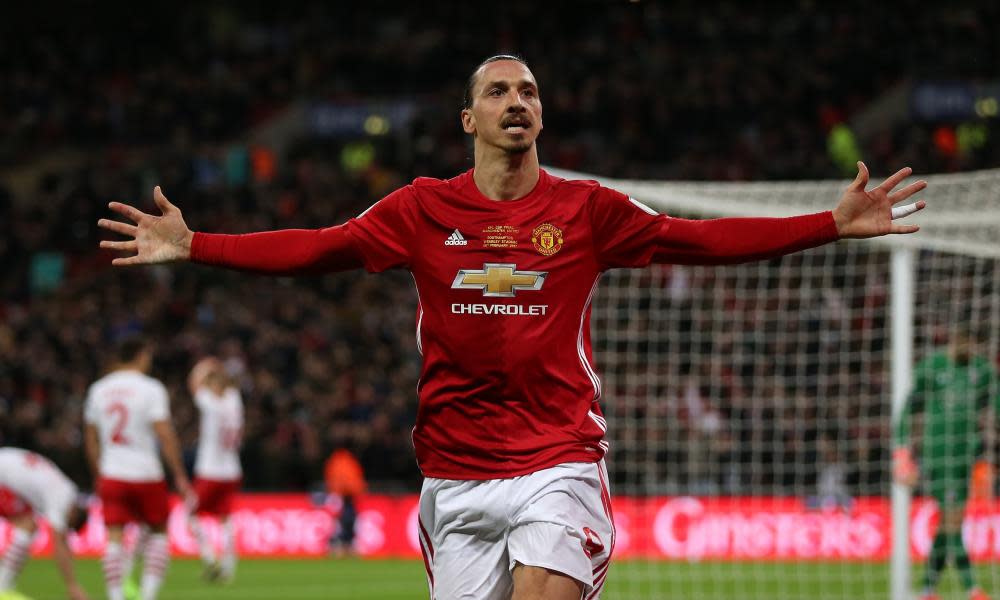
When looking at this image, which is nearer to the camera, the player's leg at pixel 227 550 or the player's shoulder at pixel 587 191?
the player's shoulder at pixel 587 191

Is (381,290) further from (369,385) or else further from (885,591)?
(885,591)

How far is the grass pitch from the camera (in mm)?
13430

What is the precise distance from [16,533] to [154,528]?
119cm

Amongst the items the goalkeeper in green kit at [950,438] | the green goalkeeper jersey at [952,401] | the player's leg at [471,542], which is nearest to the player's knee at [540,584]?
the player's leg at [471,542]

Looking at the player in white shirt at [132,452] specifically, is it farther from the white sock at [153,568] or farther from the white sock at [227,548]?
the white sock at [227,548]

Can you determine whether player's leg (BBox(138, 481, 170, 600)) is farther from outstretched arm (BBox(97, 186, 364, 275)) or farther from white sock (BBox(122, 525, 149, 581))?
outstretched arm (BBox(97, 186, 364, 275))

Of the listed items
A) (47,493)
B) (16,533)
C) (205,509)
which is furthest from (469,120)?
(205,509)

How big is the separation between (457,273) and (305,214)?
69.3ft

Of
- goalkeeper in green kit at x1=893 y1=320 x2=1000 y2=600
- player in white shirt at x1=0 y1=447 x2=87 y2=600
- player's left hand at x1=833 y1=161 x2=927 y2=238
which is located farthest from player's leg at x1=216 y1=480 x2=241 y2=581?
player's left hand at x1=833 y1=161 x2=927 y2=238

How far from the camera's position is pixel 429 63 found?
29.6 meters

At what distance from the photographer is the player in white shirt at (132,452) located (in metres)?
11.3

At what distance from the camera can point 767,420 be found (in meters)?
17.5

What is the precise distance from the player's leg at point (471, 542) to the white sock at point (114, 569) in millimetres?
6976

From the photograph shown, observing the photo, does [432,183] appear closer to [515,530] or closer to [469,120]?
[469,120]
